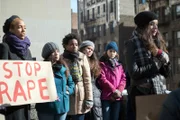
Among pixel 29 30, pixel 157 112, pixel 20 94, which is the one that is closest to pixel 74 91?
pixel 20 94

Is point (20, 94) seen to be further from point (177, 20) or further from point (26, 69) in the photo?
point (177, 20)

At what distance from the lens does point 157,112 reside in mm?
3096

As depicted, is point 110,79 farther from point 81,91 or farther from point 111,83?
point 81,91

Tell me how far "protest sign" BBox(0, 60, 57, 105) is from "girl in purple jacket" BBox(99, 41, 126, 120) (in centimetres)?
171

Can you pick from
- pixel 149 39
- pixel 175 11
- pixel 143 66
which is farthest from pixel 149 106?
pixel 175 11

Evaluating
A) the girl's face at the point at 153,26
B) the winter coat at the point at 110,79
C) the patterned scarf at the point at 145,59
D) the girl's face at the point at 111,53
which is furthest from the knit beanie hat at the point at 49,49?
the girl's face at the point at 111,53

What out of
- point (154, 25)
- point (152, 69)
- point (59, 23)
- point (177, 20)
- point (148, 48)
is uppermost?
point (177, 20)

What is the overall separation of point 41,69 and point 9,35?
554 millimetres

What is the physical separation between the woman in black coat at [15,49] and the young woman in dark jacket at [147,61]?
46.0 inches

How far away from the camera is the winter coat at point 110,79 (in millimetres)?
5656

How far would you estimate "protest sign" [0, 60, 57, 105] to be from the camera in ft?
12.0

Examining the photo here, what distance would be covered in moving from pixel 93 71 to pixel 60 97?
3.94ft

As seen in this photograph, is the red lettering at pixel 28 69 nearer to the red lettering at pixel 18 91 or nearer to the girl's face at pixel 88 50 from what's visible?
the red lettering at pixel 18 91

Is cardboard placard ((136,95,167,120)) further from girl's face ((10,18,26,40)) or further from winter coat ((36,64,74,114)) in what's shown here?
girl's face ((10,18,26,40))
